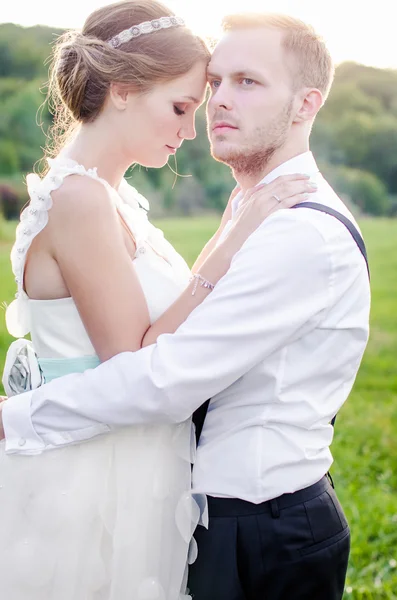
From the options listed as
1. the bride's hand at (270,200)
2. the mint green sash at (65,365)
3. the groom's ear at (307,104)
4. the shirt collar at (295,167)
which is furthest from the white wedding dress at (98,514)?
the groom's ear at (307,104)

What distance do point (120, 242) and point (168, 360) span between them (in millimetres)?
405

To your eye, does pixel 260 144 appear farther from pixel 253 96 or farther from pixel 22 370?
pixel 22 370

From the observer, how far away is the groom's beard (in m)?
2.24

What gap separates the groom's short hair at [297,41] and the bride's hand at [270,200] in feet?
1.19

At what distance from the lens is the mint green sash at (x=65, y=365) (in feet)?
7.28

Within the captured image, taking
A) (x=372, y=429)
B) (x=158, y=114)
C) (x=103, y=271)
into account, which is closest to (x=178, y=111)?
(x=158, y=114)

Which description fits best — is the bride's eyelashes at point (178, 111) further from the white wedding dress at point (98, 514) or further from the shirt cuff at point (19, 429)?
the shirt cuff at point (19, 429)

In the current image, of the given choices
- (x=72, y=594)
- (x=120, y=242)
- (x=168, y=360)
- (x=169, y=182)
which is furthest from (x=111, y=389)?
(x=169, y=182)

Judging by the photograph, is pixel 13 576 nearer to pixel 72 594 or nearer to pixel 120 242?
pixel 72 594

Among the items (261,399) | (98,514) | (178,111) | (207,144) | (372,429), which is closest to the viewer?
(261,399)

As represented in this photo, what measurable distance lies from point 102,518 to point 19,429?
1.08 feet

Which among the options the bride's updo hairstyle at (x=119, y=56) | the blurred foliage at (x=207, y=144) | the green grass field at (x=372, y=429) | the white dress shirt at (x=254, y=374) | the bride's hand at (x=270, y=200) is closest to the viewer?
the white dress shirt at (x=254, y=374)

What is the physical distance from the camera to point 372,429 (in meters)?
5.80

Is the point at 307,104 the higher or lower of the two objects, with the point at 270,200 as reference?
higher
